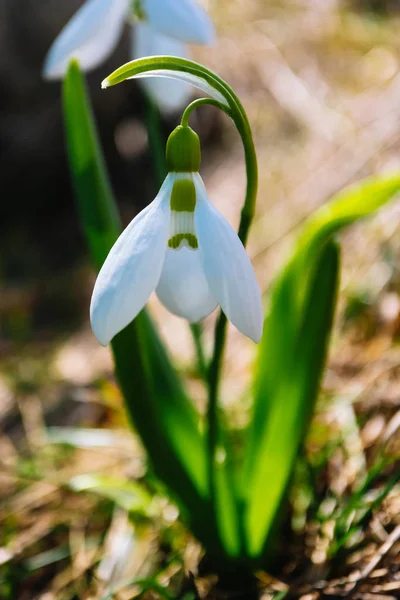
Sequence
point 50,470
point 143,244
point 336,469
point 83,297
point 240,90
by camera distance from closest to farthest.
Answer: point 143,244 → point 336,469 → point 50,470 → point 83,297 → point 240,90

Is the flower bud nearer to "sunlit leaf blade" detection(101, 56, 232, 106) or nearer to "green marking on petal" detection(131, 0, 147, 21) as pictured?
"sunlit leaf blade" detection(101, 56, 232, 106)

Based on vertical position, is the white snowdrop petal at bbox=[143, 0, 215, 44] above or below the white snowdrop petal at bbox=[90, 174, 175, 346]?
above

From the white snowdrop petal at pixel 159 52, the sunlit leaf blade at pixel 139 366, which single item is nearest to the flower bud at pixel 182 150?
the sunlit leaf blade at pixel 139 366

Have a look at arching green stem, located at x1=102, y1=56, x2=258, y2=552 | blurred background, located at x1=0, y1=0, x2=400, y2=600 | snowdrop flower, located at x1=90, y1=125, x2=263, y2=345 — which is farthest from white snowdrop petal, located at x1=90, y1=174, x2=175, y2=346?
blurred background, located at x1=0, y1=0, x2=400, y2=600

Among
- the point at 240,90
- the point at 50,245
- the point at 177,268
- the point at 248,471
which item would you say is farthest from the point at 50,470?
the point at 240,90

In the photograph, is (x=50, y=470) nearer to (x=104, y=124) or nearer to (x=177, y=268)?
(x=177, y=268)

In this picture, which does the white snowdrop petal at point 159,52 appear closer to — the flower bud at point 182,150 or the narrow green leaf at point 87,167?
the narrow green leaf at point 87,167
